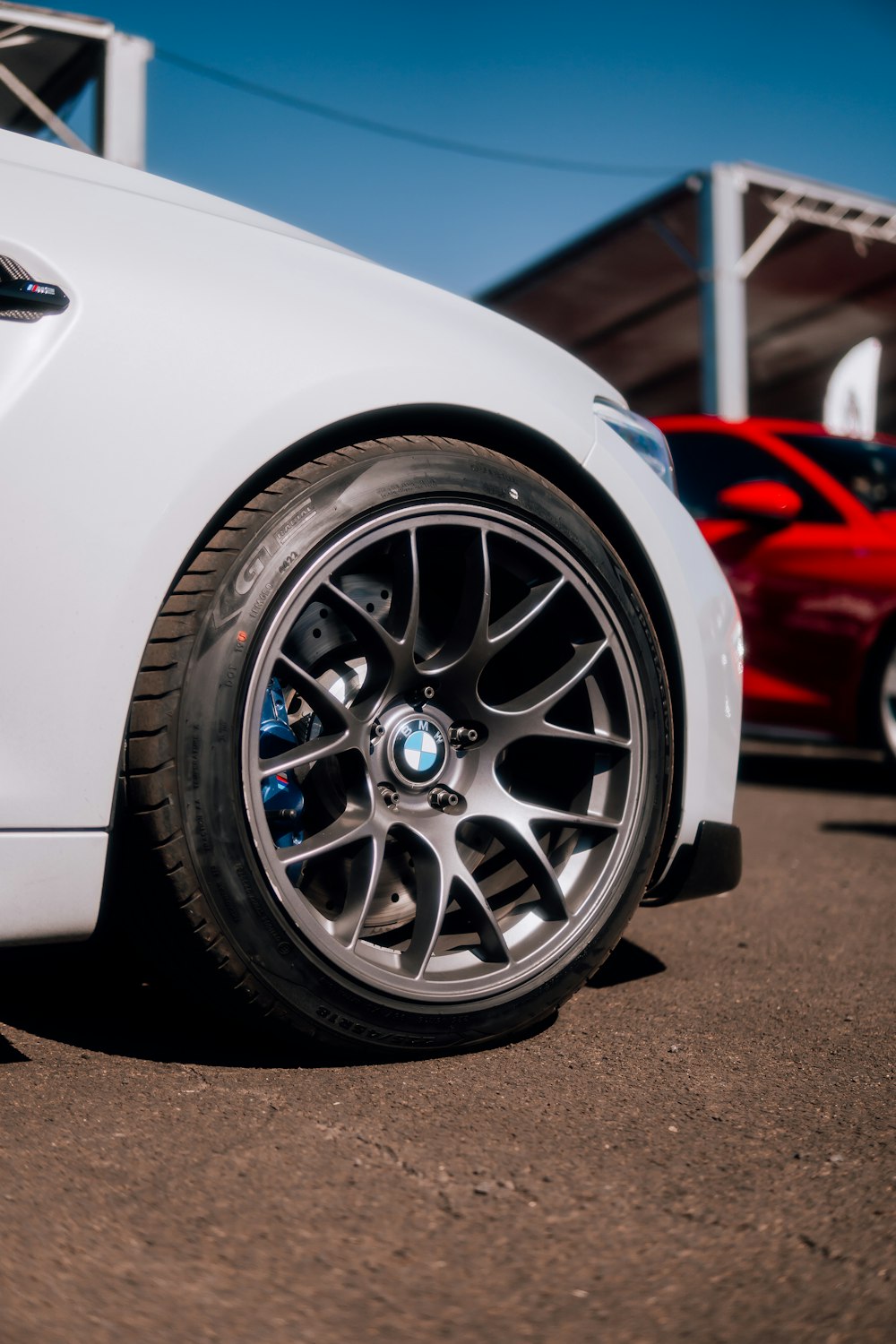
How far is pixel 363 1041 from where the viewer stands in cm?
187

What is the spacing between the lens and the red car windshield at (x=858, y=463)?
5.49m

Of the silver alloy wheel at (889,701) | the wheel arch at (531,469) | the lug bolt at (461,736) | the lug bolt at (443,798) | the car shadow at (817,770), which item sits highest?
the wheel arch at (531,469)

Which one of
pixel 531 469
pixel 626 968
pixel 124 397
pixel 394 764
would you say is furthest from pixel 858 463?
pixel 124 397

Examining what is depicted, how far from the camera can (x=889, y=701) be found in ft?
17.0

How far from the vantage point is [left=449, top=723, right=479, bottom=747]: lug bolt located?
6.64 ft

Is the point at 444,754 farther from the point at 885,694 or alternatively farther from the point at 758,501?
the point at 885,694

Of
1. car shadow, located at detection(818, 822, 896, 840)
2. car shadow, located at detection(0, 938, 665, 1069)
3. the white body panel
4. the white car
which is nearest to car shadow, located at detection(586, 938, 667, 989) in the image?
car shadow, located at detection(0, 938, 665, 1069)

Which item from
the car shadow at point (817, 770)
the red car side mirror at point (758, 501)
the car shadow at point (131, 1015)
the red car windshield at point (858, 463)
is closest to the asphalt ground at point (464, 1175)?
the car shadow at point (131, 1015)

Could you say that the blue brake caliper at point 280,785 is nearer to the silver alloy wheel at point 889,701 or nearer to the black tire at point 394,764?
the black tire at point 394,764

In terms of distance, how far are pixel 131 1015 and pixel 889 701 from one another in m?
3.85

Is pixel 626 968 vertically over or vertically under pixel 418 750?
under

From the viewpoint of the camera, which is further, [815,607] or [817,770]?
[817,770]

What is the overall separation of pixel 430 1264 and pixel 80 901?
2.20 ft

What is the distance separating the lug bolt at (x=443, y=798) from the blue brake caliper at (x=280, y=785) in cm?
22
